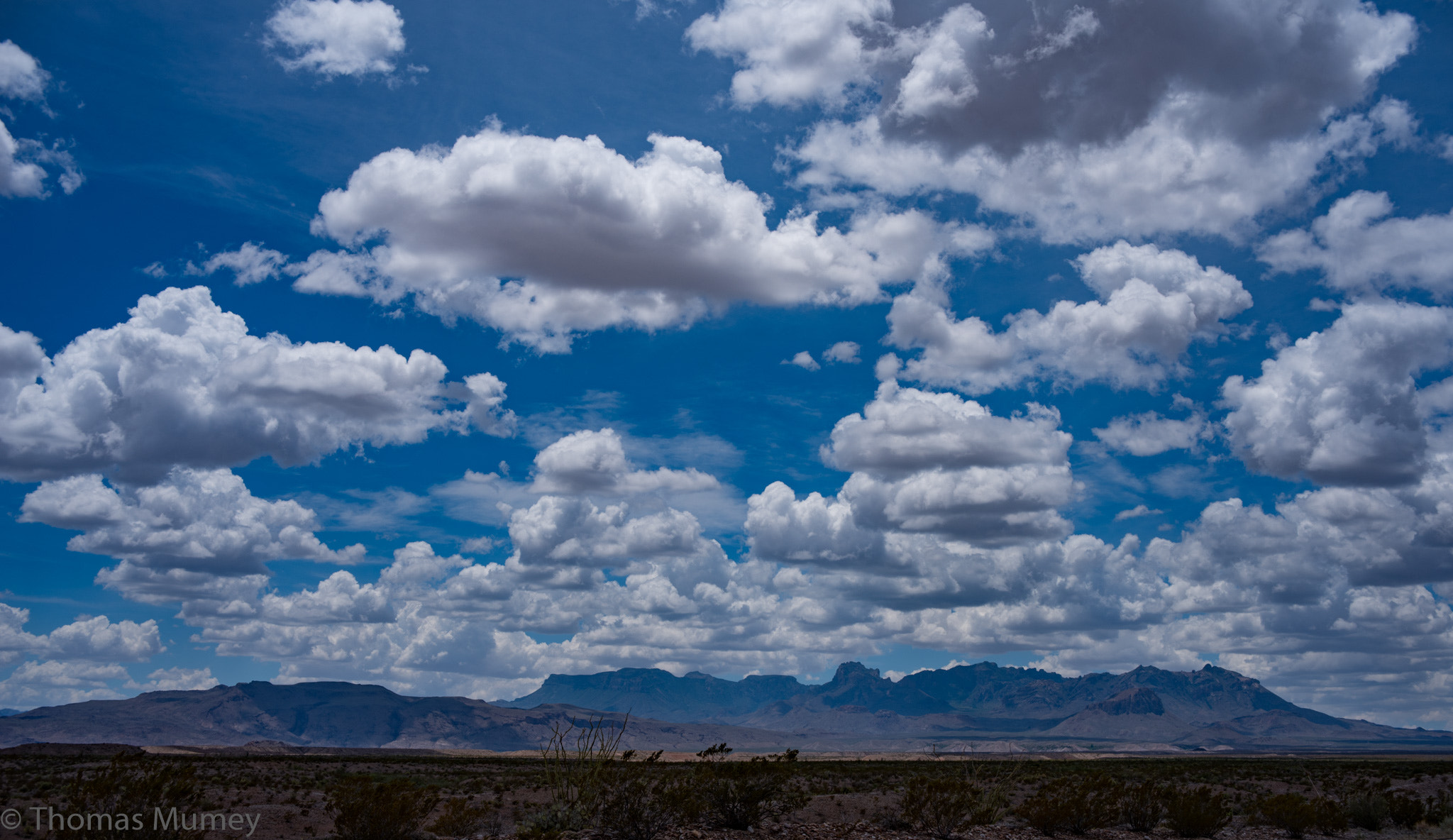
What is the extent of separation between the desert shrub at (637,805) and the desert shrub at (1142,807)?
17.9m

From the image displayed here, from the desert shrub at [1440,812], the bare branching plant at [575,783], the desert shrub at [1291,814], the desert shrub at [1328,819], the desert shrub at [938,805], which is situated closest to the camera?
the bare branching plant at [575,783]

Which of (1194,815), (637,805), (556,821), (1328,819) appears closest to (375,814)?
(556,821)

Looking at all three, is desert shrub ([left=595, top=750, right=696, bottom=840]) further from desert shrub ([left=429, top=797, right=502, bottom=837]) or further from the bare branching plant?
desert shrub ([left=429, top=797, right=502, bottom=837])

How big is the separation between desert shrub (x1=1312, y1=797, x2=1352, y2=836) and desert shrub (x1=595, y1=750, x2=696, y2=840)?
25061 millimetres

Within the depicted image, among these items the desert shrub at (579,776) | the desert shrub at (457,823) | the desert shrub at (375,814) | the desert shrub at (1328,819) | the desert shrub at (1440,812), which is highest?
the desert shrub at (579,776)

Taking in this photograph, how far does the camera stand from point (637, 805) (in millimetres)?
23875

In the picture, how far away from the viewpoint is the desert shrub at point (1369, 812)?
3809 centimetres

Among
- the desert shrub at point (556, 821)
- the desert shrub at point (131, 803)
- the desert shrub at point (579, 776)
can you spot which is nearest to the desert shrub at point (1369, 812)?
the desert shrub at point (579, 776)

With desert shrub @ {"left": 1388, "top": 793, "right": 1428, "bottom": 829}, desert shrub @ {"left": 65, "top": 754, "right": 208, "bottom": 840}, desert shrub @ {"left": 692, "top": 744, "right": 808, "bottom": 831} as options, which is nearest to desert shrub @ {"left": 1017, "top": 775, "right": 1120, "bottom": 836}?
desert shrub @ {"left": 692, "top": 744, "right": 808, "bottom": 831}

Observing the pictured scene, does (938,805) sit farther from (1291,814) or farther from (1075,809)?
(1291,814)

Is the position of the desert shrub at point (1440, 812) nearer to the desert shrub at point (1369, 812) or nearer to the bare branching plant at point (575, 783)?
the desert shrub at point (1369, 812)

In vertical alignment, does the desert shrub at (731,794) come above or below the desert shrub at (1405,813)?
above

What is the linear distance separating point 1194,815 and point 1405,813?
11.8 meters

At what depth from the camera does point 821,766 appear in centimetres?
8519
